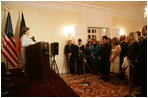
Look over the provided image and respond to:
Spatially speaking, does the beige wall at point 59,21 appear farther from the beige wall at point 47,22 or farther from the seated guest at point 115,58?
the seated guest at point 115,58

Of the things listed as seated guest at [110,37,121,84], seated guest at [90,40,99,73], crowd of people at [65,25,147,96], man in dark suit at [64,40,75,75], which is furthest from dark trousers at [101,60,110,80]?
man in dark suit at [64,40,75,75]

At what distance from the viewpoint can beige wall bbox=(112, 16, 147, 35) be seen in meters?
5.77

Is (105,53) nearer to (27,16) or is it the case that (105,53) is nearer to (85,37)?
(85,37)

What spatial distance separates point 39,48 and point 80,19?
347cm

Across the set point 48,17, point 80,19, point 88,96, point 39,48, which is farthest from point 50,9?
point 88,96

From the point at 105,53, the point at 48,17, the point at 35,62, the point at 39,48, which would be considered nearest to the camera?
the point at 39,48

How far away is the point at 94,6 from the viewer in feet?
16.2

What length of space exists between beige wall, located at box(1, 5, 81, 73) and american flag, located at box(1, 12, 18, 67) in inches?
13.6

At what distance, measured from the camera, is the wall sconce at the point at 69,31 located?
184 inches

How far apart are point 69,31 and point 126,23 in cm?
400

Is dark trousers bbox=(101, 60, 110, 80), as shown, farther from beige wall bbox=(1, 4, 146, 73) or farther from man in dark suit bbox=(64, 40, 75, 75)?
beige wall bbox=(1, 4, 146, 73)

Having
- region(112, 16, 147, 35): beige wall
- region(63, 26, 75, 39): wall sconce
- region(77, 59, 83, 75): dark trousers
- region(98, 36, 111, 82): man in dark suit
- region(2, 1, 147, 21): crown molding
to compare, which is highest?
region(2, 1, 147, 21): crown molding

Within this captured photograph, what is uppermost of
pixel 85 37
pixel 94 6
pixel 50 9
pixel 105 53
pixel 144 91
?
pixel 94 6

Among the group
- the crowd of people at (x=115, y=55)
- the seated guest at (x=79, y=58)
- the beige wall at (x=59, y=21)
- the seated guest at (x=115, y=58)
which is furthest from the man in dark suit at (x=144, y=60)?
the beige wall at (x=59, y=21)
